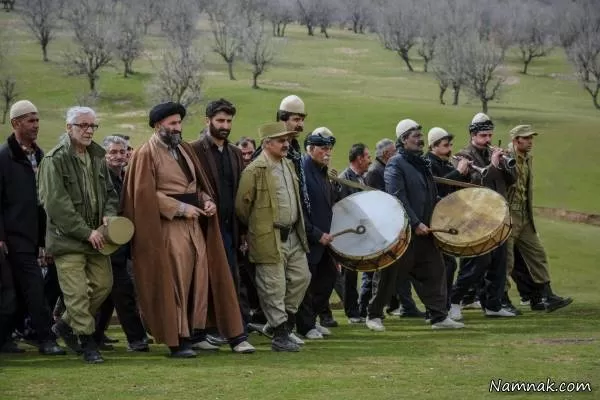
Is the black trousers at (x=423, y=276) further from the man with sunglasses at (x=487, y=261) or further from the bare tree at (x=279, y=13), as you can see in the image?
the bare tree at (x=279, y=13)

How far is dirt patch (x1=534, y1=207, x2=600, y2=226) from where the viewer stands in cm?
3256

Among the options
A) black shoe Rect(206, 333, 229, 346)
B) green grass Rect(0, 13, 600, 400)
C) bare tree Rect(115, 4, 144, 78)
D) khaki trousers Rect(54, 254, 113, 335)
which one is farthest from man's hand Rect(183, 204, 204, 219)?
bare tree Rect(115, 4, 144, 78)

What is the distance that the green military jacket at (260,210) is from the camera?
11.1 m

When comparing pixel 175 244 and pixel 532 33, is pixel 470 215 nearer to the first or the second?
pixel 175 244

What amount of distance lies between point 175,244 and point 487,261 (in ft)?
17.5

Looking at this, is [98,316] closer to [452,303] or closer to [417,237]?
[417,237]

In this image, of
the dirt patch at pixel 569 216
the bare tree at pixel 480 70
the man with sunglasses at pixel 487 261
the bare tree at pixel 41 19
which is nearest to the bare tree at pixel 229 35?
the bare tree at pixel 41 19

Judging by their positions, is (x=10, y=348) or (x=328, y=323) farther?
(x=328, y=323)

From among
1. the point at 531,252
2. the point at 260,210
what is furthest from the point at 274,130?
the point at 531,252

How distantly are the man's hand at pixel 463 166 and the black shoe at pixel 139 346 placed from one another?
4.98 metres

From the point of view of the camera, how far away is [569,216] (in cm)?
3338

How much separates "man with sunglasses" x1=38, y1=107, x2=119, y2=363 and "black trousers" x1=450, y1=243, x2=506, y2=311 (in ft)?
18.4

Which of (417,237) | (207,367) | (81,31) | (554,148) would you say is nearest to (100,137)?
(554,148)

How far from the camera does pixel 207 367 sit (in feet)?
32.0
